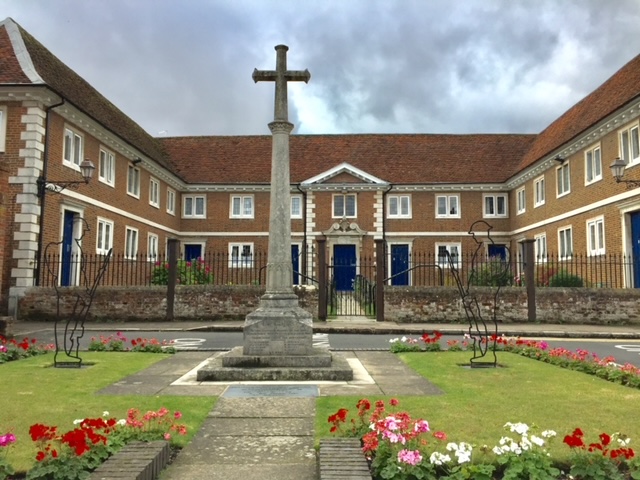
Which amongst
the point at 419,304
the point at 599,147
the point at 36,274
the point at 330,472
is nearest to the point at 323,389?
the point at 330,472

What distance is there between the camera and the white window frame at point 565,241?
25.7 m

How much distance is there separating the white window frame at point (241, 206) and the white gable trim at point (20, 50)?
16.9 m

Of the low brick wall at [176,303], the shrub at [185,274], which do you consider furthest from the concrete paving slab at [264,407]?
the shrub at [185,274]

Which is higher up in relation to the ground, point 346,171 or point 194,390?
point 346,171

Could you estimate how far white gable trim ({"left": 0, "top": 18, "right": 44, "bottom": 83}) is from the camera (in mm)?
18906

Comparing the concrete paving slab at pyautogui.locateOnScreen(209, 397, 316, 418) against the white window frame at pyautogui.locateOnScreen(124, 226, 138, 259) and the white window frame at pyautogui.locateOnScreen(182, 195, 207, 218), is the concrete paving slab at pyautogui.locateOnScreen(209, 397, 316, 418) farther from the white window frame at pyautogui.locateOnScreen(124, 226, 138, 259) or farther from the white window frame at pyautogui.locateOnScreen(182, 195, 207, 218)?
the white window frame at pyautogui.locateOnScreen(182, 195, 207, 218)

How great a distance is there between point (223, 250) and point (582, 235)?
69.7 ft

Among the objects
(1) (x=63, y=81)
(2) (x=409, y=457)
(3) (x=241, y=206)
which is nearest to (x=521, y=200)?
(3) (x=241, y=206)

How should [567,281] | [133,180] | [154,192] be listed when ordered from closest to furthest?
[567,281], [133,180], [154,192]

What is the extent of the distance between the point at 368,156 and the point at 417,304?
20.2 metres

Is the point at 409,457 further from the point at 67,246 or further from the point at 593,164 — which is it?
the point at 593,164

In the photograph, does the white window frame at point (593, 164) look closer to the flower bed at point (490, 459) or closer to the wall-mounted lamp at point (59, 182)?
the wall-mounted lamp at point (59, 182)

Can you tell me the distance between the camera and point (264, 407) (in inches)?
240

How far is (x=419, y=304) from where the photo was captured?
1861 centimetres
